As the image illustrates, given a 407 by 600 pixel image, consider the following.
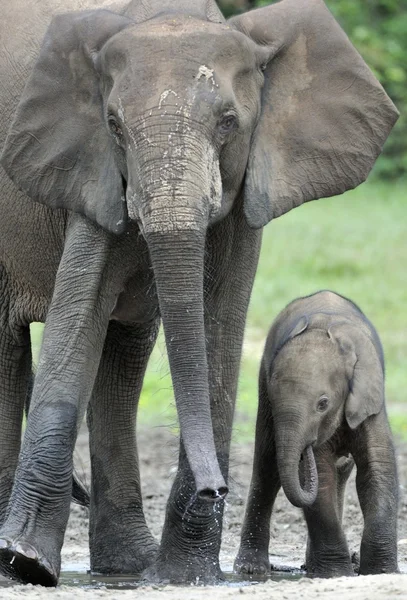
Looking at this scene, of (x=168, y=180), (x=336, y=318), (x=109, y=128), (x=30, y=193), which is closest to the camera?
(x=168, y=180)

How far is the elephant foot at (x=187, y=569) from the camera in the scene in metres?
7.78

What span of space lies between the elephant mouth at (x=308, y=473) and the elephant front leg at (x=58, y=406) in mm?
1101

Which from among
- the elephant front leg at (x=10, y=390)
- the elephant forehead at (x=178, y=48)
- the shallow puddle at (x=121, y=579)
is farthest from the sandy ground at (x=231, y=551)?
the elephant forehead at (x=178, y=48)

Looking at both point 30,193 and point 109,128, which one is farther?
point 30,193

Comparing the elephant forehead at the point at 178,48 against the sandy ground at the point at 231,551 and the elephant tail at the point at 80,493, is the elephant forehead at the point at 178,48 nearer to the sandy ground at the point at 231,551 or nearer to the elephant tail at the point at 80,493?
the sandy ground at the point at 231,551

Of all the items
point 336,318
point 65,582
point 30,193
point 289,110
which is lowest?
point 65,582

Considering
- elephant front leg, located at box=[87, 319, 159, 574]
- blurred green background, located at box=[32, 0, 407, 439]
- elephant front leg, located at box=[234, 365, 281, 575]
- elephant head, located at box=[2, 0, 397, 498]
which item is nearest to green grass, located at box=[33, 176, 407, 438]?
blurred green background, located at box=[32, 0, 407, 439]

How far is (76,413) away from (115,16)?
67.9 inches

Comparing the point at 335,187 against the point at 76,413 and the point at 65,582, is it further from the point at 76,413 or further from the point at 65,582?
the point at 65,582

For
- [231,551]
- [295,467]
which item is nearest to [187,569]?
[295,467]

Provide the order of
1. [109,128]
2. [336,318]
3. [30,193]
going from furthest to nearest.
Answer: [336,318]
[30,193]
[109,128]

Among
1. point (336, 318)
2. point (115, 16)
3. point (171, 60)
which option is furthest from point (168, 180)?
point (336, 318)

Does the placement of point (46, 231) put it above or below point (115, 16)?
below

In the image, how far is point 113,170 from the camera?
741cm
